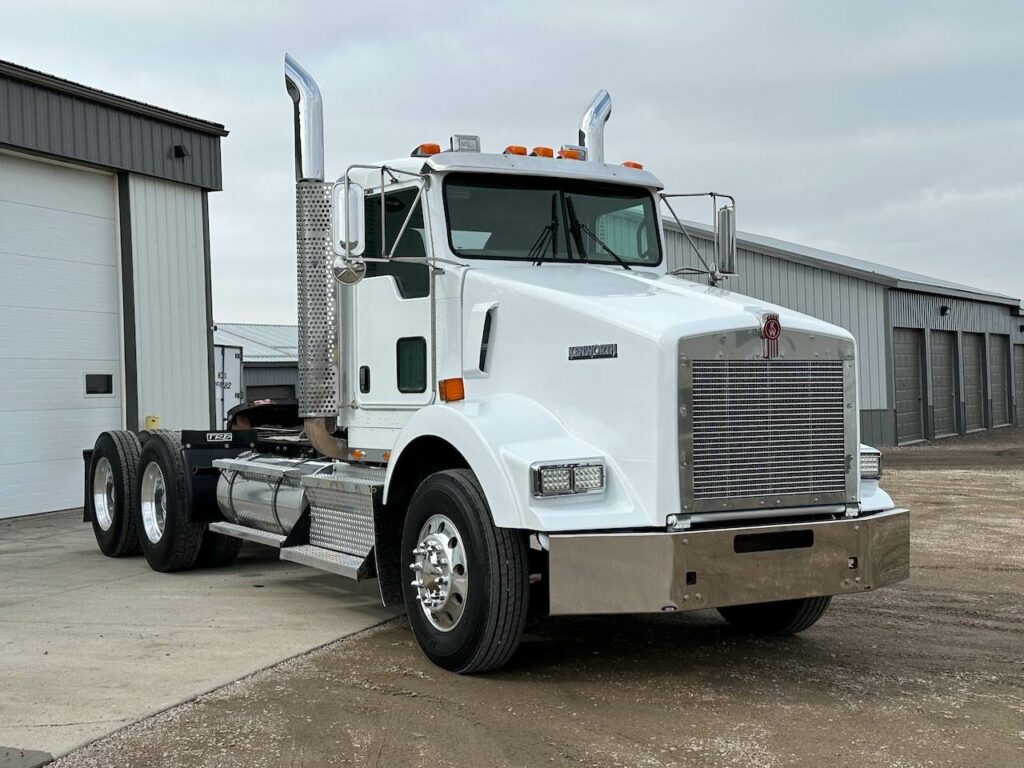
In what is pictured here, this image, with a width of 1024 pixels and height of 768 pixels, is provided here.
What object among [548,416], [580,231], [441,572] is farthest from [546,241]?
[441,572]

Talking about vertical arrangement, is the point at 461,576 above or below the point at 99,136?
below

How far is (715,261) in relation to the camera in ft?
25.2

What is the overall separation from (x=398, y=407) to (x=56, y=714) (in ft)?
9.21

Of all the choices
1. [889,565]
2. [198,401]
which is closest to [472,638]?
[889,565]

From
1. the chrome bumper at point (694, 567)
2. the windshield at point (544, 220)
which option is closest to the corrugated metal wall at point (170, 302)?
the windshield at point (544, 220)

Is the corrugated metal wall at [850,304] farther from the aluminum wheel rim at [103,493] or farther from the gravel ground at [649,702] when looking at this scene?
the gravel ground at [649,702]

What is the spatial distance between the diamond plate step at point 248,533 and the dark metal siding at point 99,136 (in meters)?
A: 6.90

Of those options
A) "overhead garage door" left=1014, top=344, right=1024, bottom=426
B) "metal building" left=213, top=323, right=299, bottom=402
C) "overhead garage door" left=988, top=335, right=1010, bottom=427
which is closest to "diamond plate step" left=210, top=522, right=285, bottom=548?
"metal building" left=213, top=323, right=299, bottom=402

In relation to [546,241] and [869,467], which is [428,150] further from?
[869,467]

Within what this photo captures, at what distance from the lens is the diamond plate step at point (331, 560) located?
22.3ft

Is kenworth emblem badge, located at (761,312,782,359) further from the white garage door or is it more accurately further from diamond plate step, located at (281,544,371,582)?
the white garage door

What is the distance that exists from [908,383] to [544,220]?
2170 cm

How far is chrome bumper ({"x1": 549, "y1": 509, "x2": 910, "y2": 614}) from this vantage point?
5.25 m

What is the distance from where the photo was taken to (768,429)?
569cm
